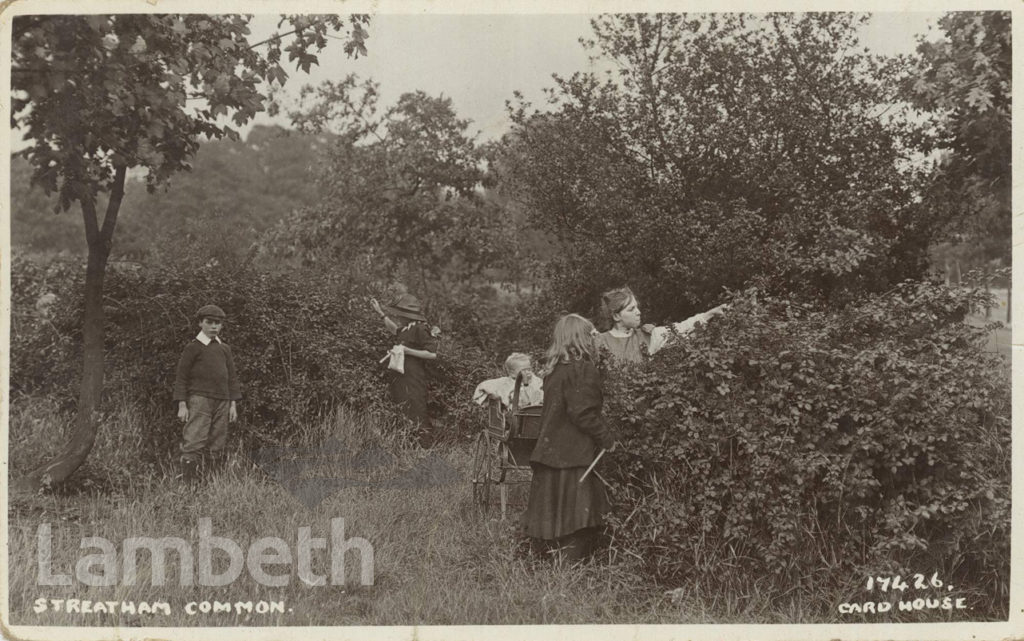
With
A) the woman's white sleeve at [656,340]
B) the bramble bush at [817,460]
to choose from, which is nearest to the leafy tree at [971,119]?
the bramble bush at [817,460]

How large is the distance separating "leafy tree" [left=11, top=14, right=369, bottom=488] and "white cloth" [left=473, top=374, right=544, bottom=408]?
246cm

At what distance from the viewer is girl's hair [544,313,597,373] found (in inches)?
185

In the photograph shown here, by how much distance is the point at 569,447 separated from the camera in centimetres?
470

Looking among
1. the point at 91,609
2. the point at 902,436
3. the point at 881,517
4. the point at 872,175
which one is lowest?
the point at 91,609

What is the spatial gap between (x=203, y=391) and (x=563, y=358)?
3.42m

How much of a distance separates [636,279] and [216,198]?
3153cm

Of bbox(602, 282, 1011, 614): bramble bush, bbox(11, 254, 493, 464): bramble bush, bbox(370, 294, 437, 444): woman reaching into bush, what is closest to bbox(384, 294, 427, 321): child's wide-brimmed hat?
bbox(370, 294, 437, 444): woman reaching into bush

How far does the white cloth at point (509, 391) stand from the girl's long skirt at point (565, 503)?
33.9 inches

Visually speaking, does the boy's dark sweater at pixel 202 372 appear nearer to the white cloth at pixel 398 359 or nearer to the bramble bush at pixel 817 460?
the white cloth at pixel 398 359

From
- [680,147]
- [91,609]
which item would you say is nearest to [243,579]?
[91,609]

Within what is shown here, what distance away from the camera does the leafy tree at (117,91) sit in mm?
4832

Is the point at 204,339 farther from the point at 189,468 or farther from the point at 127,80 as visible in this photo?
the point at 127,80

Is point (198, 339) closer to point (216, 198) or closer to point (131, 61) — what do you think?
point (131, 61)

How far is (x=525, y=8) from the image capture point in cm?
493
